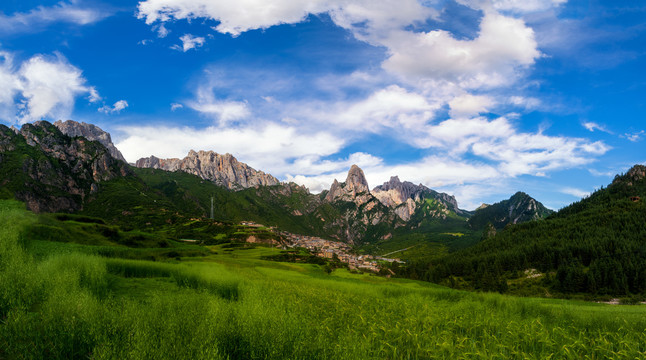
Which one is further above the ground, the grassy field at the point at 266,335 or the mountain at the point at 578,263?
the grassy field at the point at 266,335

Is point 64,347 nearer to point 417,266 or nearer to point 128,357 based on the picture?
point 128,357

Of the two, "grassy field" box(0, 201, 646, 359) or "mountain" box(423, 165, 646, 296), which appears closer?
"grassy field" box(0, 201, 646, 359)

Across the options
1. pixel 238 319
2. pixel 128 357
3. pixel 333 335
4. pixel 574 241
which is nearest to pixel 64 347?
pixel 128 357

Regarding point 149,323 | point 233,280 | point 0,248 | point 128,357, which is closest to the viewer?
point 128,357

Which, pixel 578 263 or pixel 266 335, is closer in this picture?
pixel 266 335

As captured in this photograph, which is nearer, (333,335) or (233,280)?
(333,335)

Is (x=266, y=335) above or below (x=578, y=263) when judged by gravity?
above

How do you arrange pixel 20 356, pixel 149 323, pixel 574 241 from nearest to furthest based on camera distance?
pixel 20 356 → pixel 149 323 → pixel 574 241

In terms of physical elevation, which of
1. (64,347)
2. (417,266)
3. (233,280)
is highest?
(64,347)

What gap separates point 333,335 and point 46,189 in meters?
266

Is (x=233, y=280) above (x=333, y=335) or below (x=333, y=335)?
below

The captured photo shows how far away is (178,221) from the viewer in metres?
172

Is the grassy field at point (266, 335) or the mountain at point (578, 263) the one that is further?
the mountain at point (578, 263)

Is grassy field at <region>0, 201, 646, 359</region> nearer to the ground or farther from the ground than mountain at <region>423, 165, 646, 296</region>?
farther from the ground
